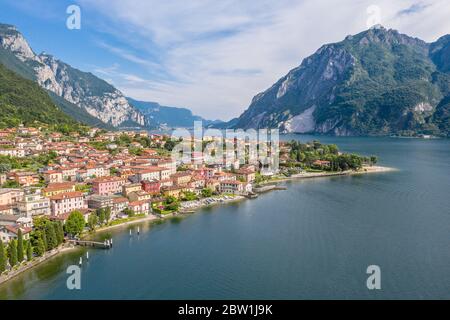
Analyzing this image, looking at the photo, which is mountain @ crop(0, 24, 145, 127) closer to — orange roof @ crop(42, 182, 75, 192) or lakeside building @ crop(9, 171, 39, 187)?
lakeside building @ crop(9, 171, 39, 187)

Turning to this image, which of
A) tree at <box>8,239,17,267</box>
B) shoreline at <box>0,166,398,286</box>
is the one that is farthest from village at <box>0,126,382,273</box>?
shoreline at <box>0,166,398,286</box>

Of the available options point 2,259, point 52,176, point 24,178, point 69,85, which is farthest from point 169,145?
point 69,85

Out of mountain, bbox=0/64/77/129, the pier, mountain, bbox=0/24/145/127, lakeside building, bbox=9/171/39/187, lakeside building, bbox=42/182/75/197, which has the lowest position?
the pier

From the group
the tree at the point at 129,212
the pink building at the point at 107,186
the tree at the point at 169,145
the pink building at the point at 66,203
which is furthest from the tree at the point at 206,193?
the tree at the point at 169,145

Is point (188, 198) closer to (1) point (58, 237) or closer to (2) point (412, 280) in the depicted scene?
(1) point (58, 237)

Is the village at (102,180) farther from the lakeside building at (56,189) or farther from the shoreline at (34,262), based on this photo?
the shoreline at (34,262)

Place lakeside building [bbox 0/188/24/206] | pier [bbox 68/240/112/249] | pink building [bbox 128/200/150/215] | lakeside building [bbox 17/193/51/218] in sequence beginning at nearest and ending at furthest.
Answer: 1. pier [bbox 68/240/112/249]
2. lakeside building [bbox 17/193/51/218]
3. lakeside building [bbox 0/188/24/206]
4. pink building [bbox 128/200/150/215]

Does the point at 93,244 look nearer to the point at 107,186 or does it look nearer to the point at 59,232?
the point at 59,232

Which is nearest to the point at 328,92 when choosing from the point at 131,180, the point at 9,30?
the point at 9,30
